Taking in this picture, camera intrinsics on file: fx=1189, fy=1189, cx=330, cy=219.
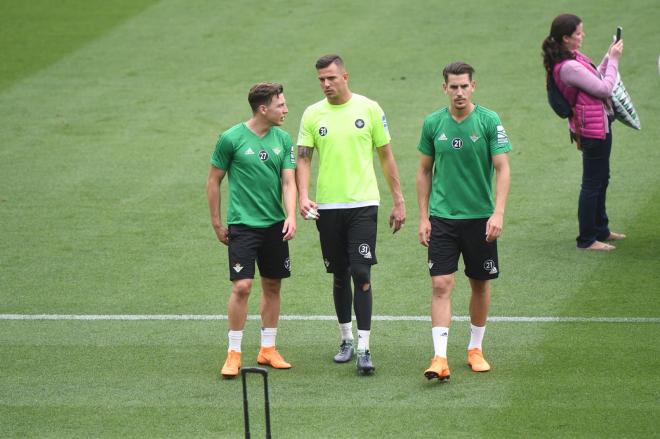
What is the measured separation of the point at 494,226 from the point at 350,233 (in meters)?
1.09

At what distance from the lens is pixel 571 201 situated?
1327 cm

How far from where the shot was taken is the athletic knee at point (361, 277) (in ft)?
28.1

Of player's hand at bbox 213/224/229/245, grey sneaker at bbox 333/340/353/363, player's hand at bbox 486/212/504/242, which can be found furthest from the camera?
grey sneaker at bbox 333/340/353/363

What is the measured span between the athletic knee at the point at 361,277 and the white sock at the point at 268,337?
0.73 meters

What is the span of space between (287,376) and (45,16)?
1461 cm

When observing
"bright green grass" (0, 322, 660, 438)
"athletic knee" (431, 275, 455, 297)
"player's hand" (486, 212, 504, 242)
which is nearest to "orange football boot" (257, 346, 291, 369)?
"bright green grass" (0, 322, 660, 438)

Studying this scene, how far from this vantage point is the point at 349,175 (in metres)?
8.58

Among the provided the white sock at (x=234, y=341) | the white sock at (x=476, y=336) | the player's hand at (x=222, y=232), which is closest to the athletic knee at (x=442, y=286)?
the white sock at (x=476, y=336)

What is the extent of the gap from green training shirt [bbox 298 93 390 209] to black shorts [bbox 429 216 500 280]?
1.88 feet

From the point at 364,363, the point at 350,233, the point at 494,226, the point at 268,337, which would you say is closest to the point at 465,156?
the point at 494,226

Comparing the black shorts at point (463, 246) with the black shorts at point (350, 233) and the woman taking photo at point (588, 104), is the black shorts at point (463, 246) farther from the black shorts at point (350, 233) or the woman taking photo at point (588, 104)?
the woman taking photo at point (588, 104)

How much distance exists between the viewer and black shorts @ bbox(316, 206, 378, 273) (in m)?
8.57

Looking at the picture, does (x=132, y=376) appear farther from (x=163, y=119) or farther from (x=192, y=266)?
(x=163, y=119)

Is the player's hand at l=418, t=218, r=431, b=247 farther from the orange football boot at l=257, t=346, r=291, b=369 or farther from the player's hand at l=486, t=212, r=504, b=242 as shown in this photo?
the orange football boot at l=257, t=346, r=291, b=369
